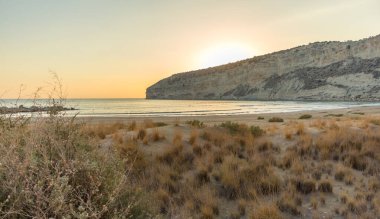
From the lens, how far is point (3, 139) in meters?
4.39

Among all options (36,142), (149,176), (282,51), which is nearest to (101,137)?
(149,176)

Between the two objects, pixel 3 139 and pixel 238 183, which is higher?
pixel 3 139

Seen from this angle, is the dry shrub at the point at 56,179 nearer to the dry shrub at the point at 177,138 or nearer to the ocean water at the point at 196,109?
the dry shrub at the point at 177,138

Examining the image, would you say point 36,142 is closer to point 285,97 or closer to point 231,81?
point 285,97

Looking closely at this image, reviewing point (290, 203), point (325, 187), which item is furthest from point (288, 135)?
point (290, 203)

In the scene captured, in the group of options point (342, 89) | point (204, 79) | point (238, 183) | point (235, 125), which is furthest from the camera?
point (204, 79)

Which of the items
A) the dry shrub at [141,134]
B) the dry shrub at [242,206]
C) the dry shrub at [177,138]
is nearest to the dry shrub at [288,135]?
the dry shrub at [177,138]

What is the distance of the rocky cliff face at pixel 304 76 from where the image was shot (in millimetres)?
82956

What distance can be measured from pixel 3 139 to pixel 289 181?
585 centimetres

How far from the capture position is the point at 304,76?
9856 centimetres

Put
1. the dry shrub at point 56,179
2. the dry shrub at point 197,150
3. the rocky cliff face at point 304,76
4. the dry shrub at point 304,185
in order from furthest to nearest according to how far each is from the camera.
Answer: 1. the rocky cliff face at point 304,76
2. the dry shrub at point 197,150
3. the dry shrub at point 304,185
4. the dry shrub at point 56,179

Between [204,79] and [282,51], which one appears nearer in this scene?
[282,51]

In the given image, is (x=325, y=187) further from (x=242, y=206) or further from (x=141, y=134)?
(x=141, y=134)

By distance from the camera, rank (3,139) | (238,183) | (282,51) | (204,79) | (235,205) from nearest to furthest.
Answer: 1. (3,139)
2. (235,205)
3. (238,183)
4. (282,51)
5. (204,79)
